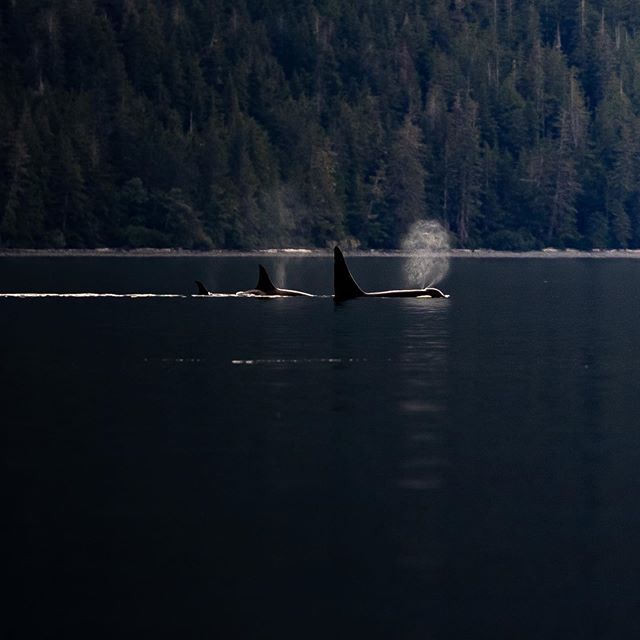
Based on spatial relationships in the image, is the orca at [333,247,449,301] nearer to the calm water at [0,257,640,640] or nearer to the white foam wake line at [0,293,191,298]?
the white foam wake line at [0,293,191,298]

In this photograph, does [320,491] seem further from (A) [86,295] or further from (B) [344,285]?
(A) [86,295]

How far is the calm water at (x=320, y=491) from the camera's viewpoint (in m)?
23.2

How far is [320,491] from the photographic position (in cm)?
3123

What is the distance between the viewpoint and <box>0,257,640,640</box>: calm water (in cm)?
2322

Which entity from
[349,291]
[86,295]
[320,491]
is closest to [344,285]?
[349,291]

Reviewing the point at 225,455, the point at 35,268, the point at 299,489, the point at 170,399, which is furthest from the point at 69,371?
the point at 35,268

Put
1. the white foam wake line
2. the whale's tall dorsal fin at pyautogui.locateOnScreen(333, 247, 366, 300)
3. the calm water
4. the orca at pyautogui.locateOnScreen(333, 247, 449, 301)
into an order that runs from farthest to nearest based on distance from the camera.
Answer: the white foam wake line, the orca at pyautogui.locateOnScreen(333, 247, 449, 301), the whale's tall dorsal fin at pyautogui.locateOnScreen(333, 247, 366, 300), the calm water

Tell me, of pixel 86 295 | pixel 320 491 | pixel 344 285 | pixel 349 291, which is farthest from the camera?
pixel 86 295

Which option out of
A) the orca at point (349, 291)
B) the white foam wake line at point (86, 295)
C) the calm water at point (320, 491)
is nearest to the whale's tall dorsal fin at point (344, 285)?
the orca at point (349, 291)

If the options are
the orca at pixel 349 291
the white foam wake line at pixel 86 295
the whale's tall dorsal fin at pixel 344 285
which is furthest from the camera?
the white foam wake line at pixel 86 295

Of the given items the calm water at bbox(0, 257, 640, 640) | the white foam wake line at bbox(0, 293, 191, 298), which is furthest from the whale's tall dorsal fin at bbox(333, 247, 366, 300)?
the calm water at bbox(0, 257, 640, 640)

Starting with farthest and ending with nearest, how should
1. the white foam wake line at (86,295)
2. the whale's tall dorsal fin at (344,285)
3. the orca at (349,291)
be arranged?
the white foam wake line at (86,295) < the orca at (349,291) < the whale's tall dorsal fin at (344,285)

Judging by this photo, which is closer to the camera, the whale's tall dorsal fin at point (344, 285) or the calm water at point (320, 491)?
the calm water at point (320, 491)

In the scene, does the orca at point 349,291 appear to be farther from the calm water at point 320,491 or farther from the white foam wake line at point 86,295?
the calm water at point 320,491
